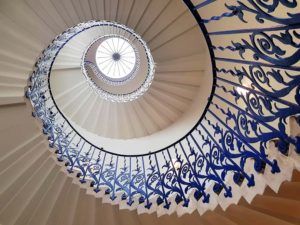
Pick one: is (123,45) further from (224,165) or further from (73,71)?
(224,165)

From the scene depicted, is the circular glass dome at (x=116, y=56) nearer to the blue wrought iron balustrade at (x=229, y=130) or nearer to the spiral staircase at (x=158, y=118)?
the spiral staircase at (x=158, y=118)

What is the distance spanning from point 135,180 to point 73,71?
5166mm

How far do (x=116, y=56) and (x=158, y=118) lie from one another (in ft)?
19.5

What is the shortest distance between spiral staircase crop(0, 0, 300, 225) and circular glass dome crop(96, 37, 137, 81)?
3.23m

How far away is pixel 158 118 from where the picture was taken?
8578 mm

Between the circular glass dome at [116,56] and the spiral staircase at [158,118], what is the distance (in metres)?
3.23

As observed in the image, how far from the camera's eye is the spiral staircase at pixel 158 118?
2666mm

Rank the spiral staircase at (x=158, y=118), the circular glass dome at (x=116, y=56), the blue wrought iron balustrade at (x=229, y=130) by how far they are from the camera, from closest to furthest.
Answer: the blue wrought iron balustrade at (x=229, y=130), the spiral staircase at (x=158, y=118), the circular glass dome at (x=116, y=56)

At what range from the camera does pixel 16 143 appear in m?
4.76

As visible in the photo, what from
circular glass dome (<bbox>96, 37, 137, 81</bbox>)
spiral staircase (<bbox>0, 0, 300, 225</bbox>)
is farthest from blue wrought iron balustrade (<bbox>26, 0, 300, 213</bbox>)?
circular glass dome (<bbox>96, 37, 137, 81</bbox>)

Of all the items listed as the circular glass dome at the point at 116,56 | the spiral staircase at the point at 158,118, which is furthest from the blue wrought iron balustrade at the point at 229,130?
the circular glass dome at the point at 116,56

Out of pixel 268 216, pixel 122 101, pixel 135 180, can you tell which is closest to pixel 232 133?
pixel 268 216

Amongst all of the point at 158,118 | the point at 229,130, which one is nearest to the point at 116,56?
the point at 158,118

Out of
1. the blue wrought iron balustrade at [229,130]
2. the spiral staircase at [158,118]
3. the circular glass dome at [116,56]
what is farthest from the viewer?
the circular glass dome at [116,56]
